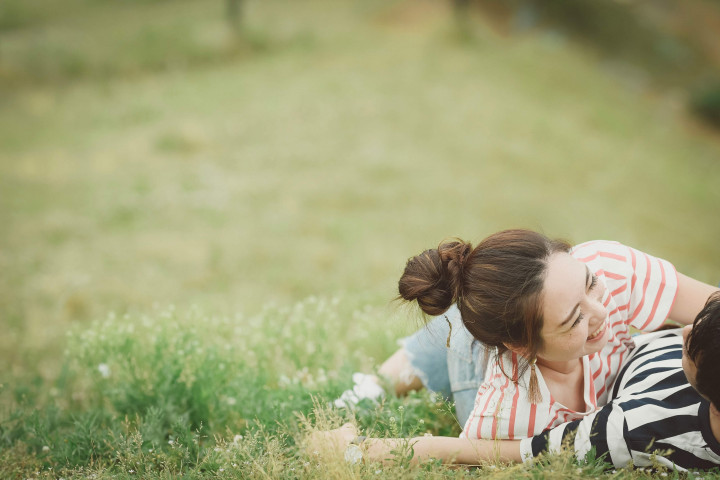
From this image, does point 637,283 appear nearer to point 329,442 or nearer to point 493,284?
point 493,284

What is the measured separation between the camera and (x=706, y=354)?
88.7 inches

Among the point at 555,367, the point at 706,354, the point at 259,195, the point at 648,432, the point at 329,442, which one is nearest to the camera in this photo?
the point at 706,354

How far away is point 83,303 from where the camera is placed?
6.45 metres

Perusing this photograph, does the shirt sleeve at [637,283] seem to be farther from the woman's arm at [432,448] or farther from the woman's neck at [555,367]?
the woman's arm at [432,448]

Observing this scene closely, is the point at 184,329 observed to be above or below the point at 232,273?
above

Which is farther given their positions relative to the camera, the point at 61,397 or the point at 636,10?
the point at 636,10

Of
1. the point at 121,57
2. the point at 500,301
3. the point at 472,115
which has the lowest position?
the point at 500,301

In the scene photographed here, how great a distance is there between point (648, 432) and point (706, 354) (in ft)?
1.38

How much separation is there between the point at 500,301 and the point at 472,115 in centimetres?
→ 1189

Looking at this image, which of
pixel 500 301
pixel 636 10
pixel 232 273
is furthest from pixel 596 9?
pixel 500 301

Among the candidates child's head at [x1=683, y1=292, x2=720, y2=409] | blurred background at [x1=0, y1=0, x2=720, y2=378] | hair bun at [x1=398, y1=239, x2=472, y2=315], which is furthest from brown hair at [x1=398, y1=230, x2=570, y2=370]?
blurred background at [x1=0, y1=0, x2=720, y2=378]

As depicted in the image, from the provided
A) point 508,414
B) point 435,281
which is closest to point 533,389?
point 508,414

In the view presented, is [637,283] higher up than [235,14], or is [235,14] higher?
[235,14]

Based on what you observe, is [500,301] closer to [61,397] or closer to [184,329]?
[184,329]
